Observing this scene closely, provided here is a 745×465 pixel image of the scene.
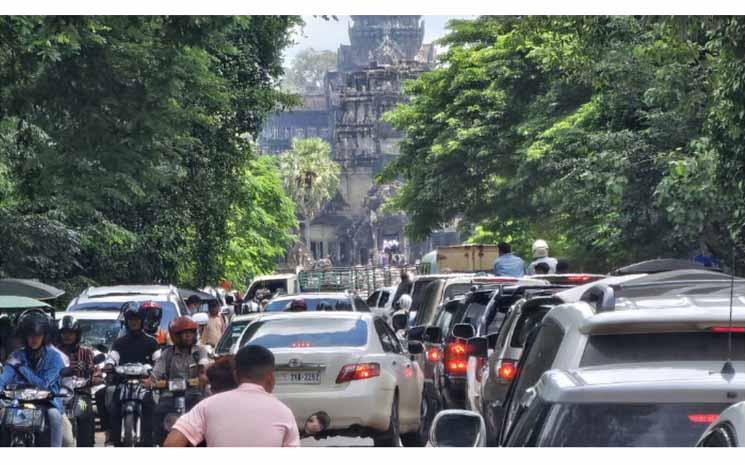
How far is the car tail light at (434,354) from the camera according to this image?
60.5 ft

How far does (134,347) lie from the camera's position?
15562mm

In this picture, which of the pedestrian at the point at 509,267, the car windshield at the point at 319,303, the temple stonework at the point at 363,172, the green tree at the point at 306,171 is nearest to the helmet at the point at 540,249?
the pedestrian at the point at 509,267

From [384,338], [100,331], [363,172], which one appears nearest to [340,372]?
[384,338]

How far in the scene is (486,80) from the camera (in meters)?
48.8

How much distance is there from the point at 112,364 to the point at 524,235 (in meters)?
40.6

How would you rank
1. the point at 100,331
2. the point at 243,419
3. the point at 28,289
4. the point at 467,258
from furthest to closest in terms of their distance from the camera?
the point at 467,258, the point at 28,289, the point at 100,331, the point at 243,419

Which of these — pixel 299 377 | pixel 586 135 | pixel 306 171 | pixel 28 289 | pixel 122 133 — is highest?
pixel 306 171

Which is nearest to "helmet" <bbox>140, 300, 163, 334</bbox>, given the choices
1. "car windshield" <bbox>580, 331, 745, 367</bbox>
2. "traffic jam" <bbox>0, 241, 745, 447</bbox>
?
"traffic jam" <bbox>0, 241, 745, 447</bbox>

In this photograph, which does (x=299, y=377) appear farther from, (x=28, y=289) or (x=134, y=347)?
(x=28, y=289)

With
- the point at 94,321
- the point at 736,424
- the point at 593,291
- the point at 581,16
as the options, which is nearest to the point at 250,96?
the point at 94,321

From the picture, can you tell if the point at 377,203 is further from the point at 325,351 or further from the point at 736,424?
the point at 736,424

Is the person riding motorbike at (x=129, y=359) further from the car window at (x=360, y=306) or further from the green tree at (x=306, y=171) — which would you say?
the green tree at (x=306, y=171)

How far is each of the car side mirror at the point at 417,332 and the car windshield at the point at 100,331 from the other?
4.64 metres

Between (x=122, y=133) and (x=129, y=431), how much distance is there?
6.71 metres
